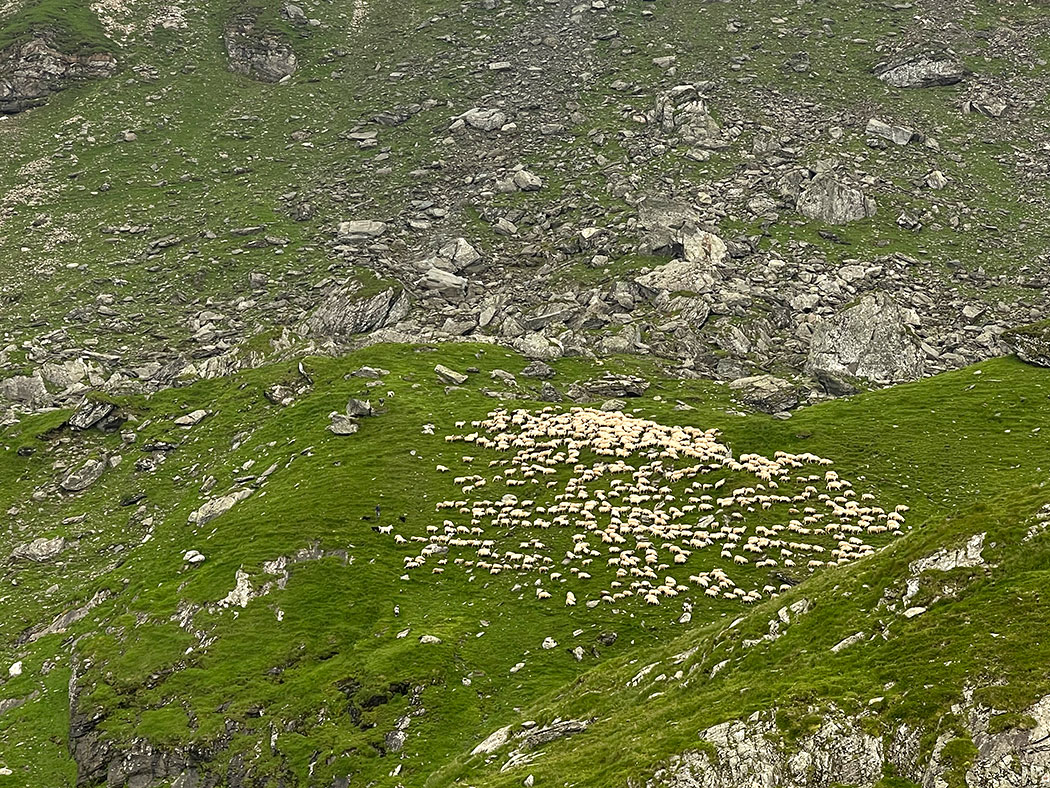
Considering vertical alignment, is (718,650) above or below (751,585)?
above

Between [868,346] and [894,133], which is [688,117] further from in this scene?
[868,346]

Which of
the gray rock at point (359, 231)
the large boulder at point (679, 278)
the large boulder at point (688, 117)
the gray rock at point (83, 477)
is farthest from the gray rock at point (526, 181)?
the gray rock at point (83, 477)

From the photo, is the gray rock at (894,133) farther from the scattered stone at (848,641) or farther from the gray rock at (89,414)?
the scattered stone at (848,641)

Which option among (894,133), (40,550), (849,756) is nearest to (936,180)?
(894,133)

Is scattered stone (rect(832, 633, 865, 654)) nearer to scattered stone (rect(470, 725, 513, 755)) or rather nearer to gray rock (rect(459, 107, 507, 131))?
scattered stone (rect(470, 725, 513, 755))

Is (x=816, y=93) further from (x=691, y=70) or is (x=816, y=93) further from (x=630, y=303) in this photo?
(x=630, y=303)

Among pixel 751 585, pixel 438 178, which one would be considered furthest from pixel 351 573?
pixel 438 178

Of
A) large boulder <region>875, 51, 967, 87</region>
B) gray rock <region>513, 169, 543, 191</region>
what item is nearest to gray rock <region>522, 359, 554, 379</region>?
gray rock <region>513, 169, 543, 191</region>
